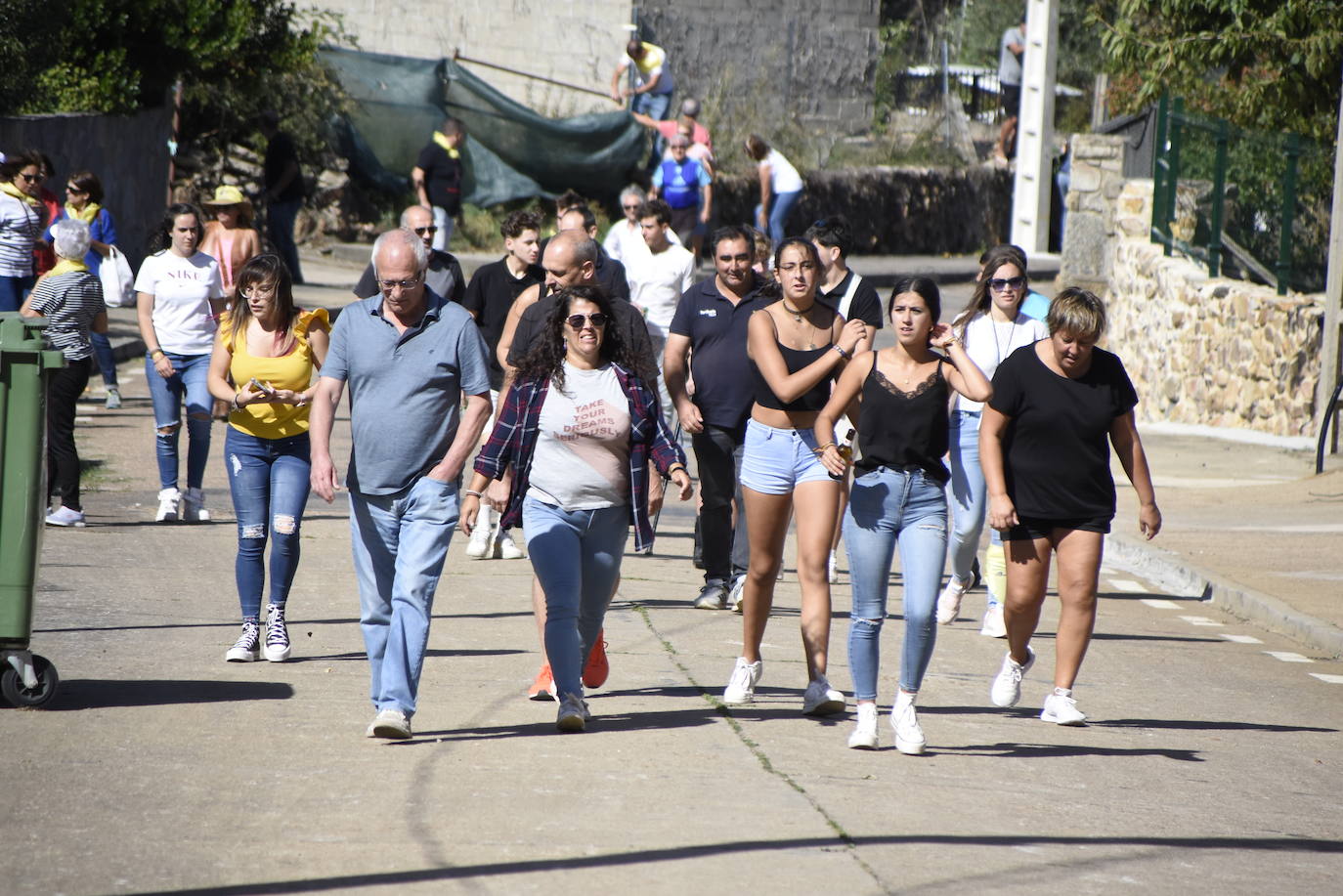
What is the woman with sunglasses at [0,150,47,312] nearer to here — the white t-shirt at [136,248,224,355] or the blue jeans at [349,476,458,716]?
the white t-shirt at [136,248,224,355]

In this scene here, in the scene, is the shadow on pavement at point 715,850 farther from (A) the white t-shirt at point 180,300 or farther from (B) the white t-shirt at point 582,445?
(A) the white t-shirt at point 180,300

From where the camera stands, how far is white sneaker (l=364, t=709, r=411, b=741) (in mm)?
6348

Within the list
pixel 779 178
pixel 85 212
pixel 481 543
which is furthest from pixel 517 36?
pixel 481 543

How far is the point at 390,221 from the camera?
26.0m

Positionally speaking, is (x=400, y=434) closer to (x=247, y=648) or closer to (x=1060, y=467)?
(x=247, y=648)

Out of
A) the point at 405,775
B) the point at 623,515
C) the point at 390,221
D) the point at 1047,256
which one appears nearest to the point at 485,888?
the point at 405,775

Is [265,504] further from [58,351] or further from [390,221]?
[390,221]

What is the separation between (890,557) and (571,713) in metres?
1.28

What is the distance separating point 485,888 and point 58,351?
9.31 ft

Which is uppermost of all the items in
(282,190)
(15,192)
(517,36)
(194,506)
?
(517,36)

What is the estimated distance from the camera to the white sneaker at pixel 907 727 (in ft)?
21.6

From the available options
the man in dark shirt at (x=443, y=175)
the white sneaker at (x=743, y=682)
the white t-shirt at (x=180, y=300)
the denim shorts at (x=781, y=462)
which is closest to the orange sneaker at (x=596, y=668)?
the white sneaker at (x=743, y=682)

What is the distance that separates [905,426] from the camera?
6.75m

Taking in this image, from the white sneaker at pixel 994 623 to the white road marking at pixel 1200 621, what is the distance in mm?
1504
